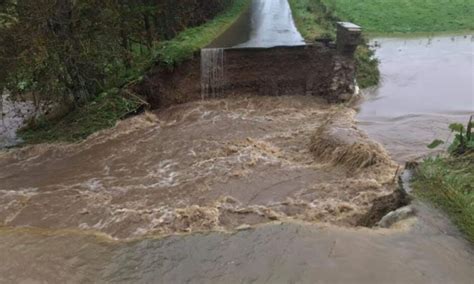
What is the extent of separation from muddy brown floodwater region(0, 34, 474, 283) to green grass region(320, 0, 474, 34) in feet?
42.0

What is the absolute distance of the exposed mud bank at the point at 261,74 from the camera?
1491 cm

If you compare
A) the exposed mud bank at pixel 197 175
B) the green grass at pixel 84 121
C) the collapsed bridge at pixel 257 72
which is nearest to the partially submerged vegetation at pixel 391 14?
the collapsed bridge at pixel 257 72

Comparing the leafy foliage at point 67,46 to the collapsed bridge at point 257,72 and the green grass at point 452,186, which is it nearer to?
the collapsed bridge at point 257,72

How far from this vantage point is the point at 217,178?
9664 mm

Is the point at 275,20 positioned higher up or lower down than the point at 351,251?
higher up

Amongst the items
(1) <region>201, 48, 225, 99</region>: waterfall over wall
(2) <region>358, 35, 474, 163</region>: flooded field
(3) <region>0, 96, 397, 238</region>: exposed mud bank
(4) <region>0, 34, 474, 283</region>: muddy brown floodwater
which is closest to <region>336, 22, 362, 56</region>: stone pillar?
(2) <region>358, 35, 474, 163</region>: flooded field

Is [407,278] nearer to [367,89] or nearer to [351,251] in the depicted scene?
[351,251]

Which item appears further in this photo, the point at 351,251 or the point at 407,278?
the point at 351,251

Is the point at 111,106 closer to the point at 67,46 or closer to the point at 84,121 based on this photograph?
the point at 84,121

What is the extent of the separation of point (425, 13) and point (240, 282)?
82.3 ft

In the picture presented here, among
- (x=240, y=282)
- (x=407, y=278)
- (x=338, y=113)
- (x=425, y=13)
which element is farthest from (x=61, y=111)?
(x=425, y=13)

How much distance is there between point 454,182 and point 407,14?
22.3 meters

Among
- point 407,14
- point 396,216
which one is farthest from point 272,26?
point 396,216

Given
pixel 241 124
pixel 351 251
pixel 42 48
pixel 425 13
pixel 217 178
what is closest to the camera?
pixel 351 251
